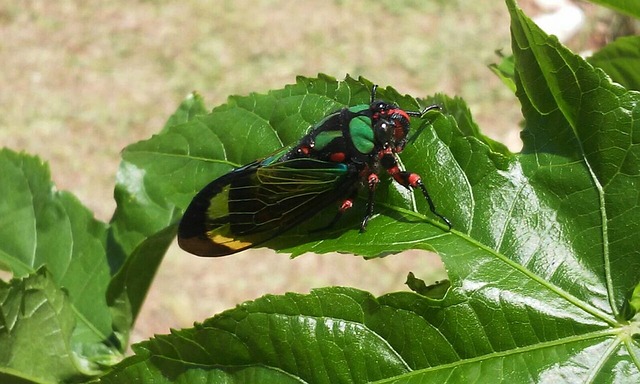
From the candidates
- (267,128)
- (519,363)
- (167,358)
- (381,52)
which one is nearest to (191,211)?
(267,128)

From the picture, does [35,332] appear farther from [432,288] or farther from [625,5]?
[625,5]

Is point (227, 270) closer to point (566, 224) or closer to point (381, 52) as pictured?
point (381, 52)

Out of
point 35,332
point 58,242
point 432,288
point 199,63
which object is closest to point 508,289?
point 432,288

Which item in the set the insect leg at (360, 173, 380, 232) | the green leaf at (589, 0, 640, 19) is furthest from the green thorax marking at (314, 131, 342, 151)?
the green leaf at (589, 0, 640, 19)

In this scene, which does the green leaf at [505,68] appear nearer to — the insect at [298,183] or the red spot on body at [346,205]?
the insect at [298,183]

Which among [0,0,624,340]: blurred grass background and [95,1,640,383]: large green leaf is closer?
[95,1,640,383]: large green leaf

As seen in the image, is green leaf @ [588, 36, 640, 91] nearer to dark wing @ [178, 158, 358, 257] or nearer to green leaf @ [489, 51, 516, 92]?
green leaf @ [489, 51, 516, 92]

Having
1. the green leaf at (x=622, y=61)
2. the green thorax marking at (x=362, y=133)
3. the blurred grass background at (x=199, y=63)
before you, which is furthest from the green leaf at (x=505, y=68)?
the blurred grass background at (x=199, y=63)
